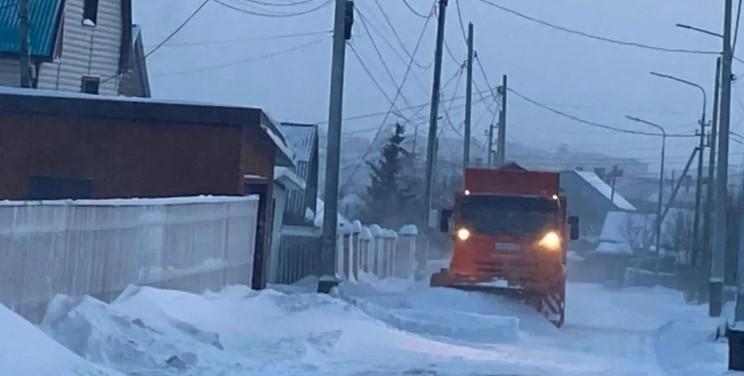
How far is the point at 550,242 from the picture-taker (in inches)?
1172

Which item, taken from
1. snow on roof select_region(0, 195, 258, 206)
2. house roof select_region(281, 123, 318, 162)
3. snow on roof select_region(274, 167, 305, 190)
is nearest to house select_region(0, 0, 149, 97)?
snow on roof select_region(274, 167, 305, 190)

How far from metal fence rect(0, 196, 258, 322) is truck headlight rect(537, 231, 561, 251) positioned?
869 centimetres

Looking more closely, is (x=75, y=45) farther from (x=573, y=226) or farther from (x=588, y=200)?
(x=588, y=200)

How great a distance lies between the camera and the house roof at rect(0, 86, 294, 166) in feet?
81.3

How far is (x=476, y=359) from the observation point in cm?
1764

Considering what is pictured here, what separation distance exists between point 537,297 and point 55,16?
17.9m

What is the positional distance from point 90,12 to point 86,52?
3.96ft

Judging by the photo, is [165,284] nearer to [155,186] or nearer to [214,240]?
[214,240]

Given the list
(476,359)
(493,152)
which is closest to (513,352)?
(476,359)

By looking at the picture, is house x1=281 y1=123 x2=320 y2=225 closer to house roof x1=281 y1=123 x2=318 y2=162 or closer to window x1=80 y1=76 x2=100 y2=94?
house roof x1=281 y1=123 x2=318 y2=162

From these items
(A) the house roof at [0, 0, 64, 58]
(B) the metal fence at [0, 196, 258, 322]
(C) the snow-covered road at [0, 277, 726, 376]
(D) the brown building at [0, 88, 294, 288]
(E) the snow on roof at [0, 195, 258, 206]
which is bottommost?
(C) the snow-covered road at [0, 277, 726, 376]

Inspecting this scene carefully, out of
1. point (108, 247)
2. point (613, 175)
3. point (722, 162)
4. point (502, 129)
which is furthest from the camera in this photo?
point (613, 175)

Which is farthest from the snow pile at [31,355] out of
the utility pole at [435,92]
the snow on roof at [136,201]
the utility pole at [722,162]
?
the utility pole at [435,92]

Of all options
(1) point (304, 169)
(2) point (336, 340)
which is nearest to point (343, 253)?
(1) point (304, 169)
